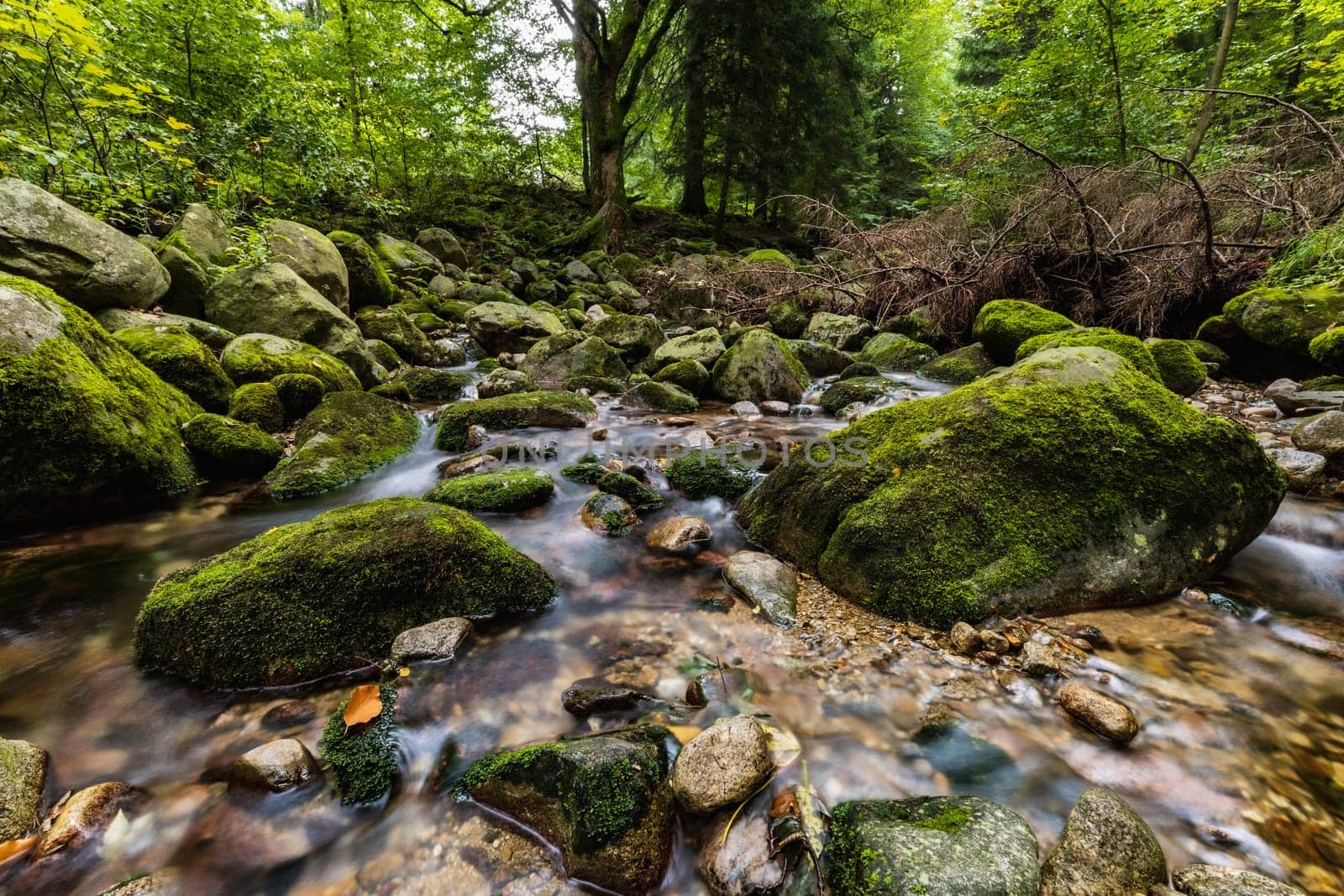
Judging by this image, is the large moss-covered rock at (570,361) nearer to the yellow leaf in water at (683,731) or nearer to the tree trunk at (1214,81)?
the yellow leaf in water at (683,731)

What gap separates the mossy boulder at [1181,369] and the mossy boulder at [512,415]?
6632mm

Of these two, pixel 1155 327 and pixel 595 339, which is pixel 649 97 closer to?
pixel 595 339

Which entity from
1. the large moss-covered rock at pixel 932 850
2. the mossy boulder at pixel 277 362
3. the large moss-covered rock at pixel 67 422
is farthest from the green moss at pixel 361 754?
the mossy boulder at pixel 277 362

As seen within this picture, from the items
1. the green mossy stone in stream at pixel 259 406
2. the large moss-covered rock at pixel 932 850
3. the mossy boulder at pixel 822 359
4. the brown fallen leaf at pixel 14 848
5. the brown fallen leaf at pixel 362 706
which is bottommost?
the brown fallen leaf at pixel 14 848

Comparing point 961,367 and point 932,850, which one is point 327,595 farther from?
point 961,367

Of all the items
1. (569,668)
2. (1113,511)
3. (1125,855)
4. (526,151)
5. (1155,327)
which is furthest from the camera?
(526,151)

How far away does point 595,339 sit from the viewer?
318 inches

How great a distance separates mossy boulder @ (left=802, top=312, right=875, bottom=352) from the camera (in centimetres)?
978

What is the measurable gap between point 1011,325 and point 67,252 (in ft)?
34.2

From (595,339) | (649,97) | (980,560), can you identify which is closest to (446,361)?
(595,339)

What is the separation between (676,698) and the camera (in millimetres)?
2299

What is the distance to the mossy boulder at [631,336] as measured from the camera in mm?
8688

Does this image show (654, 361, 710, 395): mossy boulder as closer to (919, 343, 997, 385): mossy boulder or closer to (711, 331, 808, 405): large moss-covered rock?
(711, 331, 808, 405): large moss-covered rock

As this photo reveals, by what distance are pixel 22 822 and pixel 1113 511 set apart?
454 centimetres
